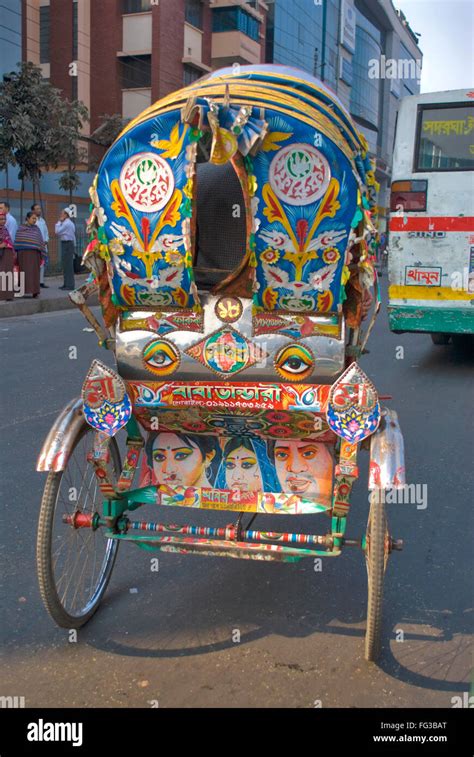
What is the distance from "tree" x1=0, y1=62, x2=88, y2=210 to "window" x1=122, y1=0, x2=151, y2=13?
1314 centimetres

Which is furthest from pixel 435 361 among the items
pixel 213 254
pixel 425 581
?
pixel 213 254

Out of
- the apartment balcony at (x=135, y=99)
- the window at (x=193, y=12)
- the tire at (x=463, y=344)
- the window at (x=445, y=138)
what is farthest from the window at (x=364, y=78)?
the window at (x=445, y=138)

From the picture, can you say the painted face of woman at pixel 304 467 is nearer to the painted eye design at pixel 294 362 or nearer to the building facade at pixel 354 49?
the painted eye design at pixel 294 362

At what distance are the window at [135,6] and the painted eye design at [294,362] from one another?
31365 millimetres

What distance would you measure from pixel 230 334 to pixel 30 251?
42.2ft

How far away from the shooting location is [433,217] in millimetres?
8680

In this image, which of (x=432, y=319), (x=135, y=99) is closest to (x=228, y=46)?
(x=135, y=99)

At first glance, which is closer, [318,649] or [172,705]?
[172,705]

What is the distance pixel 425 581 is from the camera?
3902mm

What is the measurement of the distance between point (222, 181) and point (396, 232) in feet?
19.4

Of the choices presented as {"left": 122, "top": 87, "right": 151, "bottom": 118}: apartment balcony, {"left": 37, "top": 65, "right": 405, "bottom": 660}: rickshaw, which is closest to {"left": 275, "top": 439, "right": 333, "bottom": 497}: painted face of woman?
{"left": 37, "top": 65, "right": 405, "bottom": 660}: rickshaw

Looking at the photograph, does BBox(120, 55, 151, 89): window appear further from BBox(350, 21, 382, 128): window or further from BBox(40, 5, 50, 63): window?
BBox(350, 21, 382, 128): window
